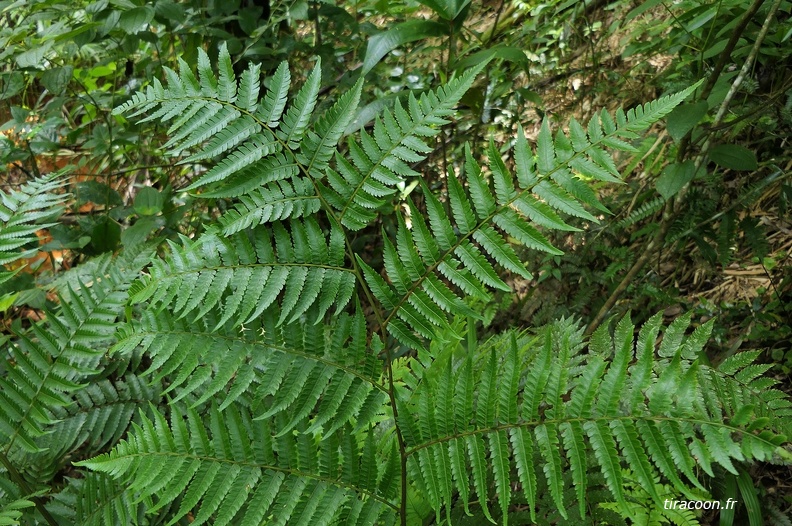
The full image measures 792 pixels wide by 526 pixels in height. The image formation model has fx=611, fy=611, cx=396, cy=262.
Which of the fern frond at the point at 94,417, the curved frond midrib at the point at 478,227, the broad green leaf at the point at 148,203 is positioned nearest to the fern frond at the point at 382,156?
the curved frond midrib at the point at 478,227

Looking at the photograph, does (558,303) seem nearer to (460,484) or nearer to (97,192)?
(460,484)

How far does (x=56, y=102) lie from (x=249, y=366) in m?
2.05

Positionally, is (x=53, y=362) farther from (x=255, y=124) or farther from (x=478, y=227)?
(x=478, y=227)

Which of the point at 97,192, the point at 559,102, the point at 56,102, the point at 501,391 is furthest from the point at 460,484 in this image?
the point at 559,102

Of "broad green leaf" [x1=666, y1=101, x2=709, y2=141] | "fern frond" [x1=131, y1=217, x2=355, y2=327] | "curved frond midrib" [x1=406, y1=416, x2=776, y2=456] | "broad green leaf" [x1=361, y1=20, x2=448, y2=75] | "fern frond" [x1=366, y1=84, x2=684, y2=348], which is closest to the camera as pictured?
"curved frond midrib" [x1=406, y1=416, x2=776, y2=456]

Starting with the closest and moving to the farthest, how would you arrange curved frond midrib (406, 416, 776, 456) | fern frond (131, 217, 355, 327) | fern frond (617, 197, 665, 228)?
1. curved frond midrib (406, 416, 776, 456)
2. fern frond (131, 217, 355, 327)
3. fern frond (617, 197, 665, 228)

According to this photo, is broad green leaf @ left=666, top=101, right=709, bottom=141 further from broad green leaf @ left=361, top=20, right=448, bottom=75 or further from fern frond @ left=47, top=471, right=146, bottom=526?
fern frond @ left=47, top=471, right=146, bottom=526

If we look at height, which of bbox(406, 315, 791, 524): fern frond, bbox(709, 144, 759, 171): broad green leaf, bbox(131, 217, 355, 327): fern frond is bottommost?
bbox(406, 315, 791, 524): fern frond

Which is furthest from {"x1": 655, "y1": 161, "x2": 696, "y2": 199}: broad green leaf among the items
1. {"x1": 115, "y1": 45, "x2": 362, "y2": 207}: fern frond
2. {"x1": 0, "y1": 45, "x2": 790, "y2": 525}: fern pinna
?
{"x1": 115, "y1": 45, "x2": 362, "y2": 207}: fern frond

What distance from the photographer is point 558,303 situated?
2637mm

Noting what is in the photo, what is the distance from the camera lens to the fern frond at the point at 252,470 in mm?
1109

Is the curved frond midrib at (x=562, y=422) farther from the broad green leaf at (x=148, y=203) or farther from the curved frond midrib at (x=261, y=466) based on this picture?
Result: the broad green leaf at (x=148, y=203)

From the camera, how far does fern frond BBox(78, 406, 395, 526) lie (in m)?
1.11

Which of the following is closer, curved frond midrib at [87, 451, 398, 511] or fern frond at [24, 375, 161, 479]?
curved frond midrib at [87, 451, 398, 511]
